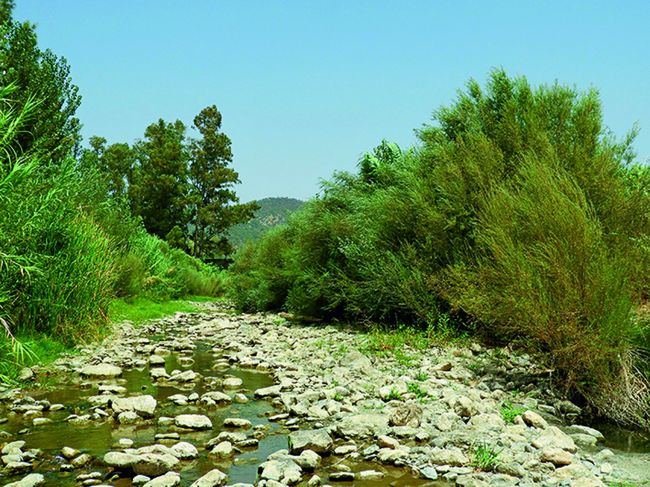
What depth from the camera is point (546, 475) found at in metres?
5.00

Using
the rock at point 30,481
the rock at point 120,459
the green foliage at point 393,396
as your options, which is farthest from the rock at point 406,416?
the rock at point 30,481

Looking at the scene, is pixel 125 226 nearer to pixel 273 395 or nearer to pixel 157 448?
pixel 273 395

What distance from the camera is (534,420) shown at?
6336 millimetres

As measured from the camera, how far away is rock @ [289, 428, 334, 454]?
18.6 feet

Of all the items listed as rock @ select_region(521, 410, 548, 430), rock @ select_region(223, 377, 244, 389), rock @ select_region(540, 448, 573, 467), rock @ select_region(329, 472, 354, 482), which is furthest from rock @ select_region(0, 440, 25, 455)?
rock @ select_region(521, 410, 548, 430)

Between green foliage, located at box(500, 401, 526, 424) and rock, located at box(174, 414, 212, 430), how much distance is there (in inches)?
128

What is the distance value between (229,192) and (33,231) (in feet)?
112

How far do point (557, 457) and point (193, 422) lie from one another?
370 cm

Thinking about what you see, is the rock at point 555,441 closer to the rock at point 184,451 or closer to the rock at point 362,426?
the rock at point 362,426

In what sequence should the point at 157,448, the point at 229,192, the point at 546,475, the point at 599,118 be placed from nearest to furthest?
the point at 546,475 < the point at 157,448 < the point at 599,118 < the point at 229,192

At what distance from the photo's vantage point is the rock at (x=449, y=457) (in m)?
5.31

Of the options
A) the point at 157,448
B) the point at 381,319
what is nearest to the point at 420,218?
the point at 381,319

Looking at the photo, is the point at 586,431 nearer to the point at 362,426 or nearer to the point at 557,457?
the point at 557,457

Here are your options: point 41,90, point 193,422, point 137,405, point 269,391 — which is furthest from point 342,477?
point 41,90
